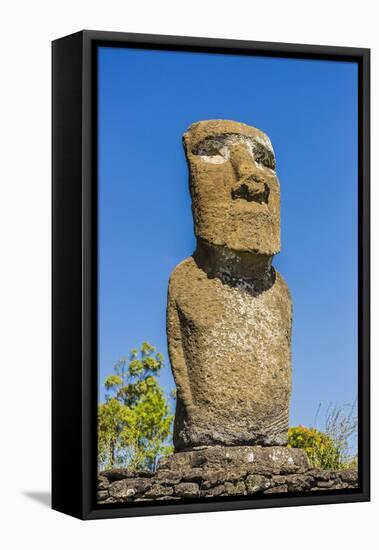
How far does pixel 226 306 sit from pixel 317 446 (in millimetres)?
1578

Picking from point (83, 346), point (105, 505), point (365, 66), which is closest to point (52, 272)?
point (83, 346)

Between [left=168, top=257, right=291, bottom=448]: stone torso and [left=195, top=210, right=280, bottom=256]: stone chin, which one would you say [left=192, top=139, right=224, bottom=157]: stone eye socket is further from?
[left=168, top=257, right=291, bottom=448]: stone torso

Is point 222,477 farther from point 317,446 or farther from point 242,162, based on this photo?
point 242,162

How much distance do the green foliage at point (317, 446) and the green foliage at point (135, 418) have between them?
1.17 m

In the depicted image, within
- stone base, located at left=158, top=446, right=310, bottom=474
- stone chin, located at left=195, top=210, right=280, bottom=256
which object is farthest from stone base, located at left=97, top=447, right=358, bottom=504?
stone chin, located at left=195, top=210, right=280, bottom=256

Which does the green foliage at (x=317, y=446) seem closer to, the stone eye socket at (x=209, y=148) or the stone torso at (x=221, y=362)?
the stone torso at (x=221, y=362)

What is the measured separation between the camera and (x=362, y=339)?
15.2 m

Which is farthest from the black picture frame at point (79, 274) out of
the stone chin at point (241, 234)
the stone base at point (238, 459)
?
the stone chin at point (241, 234)

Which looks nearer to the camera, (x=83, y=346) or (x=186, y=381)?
(x=83, y=346)

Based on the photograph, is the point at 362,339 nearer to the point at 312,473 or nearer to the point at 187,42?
the point at 312,473

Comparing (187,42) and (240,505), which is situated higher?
(187,42)

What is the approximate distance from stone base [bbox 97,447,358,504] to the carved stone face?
1.71 meters

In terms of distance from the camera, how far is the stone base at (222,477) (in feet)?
46.2

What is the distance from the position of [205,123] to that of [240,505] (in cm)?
317
